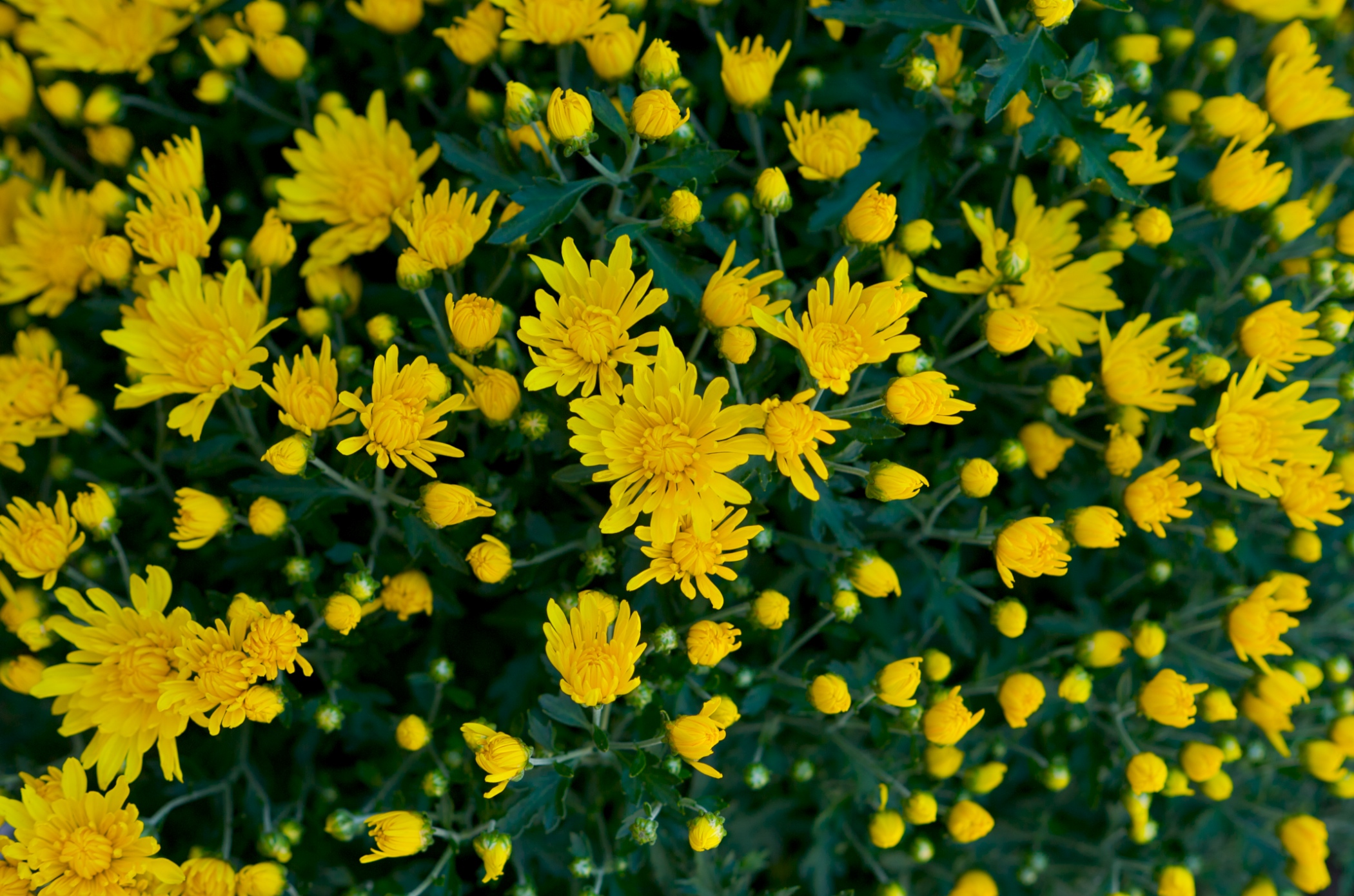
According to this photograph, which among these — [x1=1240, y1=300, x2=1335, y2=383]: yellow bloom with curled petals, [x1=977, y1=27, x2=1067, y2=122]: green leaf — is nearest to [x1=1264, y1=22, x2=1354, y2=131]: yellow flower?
[x1=1240, y1=300, x2=1335, y2=383]: yellow bloom with curled petals

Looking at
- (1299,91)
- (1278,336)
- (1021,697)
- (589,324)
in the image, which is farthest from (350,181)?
(1299,91)

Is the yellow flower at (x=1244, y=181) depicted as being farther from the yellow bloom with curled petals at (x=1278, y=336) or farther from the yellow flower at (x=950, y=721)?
the yellow flower at (x=950, y=721)

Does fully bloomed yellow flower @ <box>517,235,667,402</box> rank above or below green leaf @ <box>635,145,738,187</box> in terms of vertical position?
below

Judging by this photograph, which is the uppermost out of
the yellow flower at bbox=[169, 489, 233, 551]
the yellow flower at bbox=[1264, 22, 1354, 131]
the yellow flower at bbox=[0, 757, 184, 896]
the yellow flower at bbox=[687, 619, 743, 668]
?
the yellow flower at bbox=[1264, 22, 1354, 131]

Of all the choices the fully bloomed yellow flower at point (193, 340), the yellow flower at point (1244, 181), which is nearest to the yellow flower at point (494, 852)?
the fully bloomed yellow flower at point (193, 340)

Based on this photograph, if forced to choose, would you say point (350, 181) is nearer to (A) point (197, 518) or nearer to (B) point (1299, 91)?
(A) point (197, 518)

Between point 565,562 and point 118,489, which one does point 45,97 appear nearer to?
point 118,489

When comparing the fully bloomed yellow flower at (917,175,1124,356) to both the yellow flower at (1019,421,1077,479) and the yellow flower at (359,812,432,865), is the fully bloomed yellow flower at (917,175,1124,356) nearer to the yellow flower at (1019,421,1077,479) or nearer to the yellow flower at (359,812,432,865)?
the yellow flower at (1019,421,1077,479)
